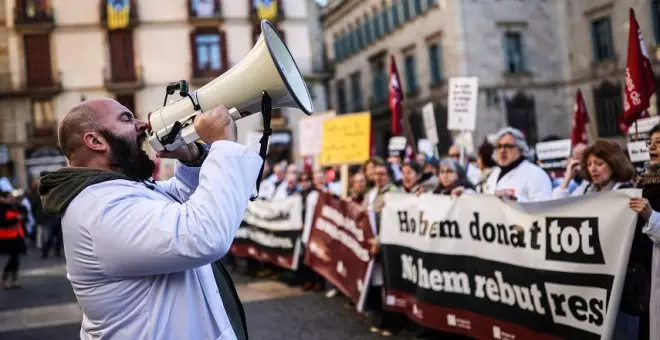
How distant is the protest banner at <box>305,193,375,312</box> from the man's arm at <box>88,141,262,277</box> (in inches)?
218

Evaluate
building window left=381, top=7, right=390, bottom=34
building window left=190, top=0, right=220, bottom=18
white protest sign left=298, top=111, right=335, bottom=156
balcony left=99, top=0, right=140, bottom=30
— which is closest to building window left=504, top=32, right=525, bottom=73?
building window left=381, top=7, right=390, bottom=34

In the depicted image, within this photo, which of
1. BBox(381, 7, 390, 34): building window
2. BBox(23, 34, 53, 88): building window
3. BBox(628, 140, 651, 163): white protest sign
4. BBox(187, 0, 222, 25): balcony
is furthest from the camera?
BBox(381, 7, 390, 34): building window

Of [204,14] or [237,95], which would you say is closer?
[237,95]

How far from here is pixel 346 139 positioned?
34.8ft

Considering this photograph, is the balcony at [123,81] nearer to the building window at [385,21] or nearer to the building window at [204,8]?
the building window at [204,8]

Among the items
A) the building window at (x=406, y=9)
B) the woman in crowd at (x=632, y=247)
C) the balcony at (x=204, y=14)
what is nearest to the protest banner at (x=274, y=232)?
the woman in crowd at (x=632, y=247)

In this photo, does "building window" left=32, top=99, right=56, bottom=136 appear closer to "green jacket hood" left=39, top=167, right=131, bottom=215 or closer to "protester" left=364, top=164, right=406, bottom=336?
"protester" left=364, top=164, right=406, bottom=336

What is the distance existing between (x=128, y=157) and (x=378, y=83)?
40.2 m

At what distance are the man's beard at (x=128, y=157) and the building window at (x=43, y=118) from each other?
3492 centimetres

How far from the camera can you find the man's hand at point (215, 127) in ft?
6.85

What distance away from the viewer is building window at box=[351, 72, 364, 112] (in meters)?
45.5

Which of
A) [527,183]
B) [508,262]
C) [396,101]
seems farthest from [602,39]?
[508,262]

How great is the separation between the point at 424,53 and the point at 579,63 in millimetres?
7368

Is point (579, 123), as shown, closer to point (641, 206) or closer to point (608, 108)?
point (641, 206)
